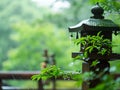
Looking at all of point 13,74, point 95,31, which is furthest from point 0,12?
point 95,31

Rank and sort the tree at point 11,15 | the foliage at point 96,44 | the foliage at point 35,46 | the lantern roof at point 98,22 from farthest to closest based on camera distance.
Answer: the tree at point 11,15, the foliage at point 35,46, the lantern roof at point 98,22, the foliage at point 96,44

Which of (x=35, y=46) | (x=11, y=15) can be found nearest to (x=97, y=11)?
(x=35, y=46)

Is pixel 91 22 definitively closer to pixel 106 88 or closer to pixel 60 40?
pixel 106 88

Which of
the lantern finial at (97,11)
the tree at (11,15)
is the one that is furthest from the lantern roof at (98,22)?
the tree at (11,15)

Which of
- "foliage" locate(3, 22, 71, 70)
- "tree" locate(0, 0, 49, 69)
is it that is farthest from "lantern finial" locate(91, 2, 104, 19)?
"tree" locate(0, 0, 49, 69)

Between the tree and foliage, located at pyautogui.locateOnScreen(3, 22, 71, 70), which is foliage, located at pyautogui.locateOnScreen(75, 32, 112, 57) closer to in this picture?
foliage, located at pyautogui.locateOnScreen(3, 22, 71, 70)

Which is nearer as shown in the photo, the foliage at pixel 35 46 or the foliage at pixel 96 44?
the foliage at pixel 96 44

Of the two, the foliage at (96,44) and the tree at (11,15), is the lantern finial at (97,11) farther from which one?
the tree at (11,15)

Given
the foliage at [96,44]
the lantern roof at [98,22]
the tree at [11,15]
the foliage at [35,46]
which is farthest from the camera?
the tree at [11,15]

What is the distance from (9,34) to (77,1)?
1160 centimetres

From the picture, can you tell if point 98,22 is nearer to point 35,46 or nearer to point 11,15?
point 35,46

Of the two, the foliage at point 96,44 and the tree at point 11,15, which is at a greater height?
the tree at point 11,15

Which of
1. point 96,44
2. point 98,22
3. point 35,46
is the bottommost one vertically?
point 35,46

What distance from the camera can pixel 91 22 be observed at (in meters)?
2.43
